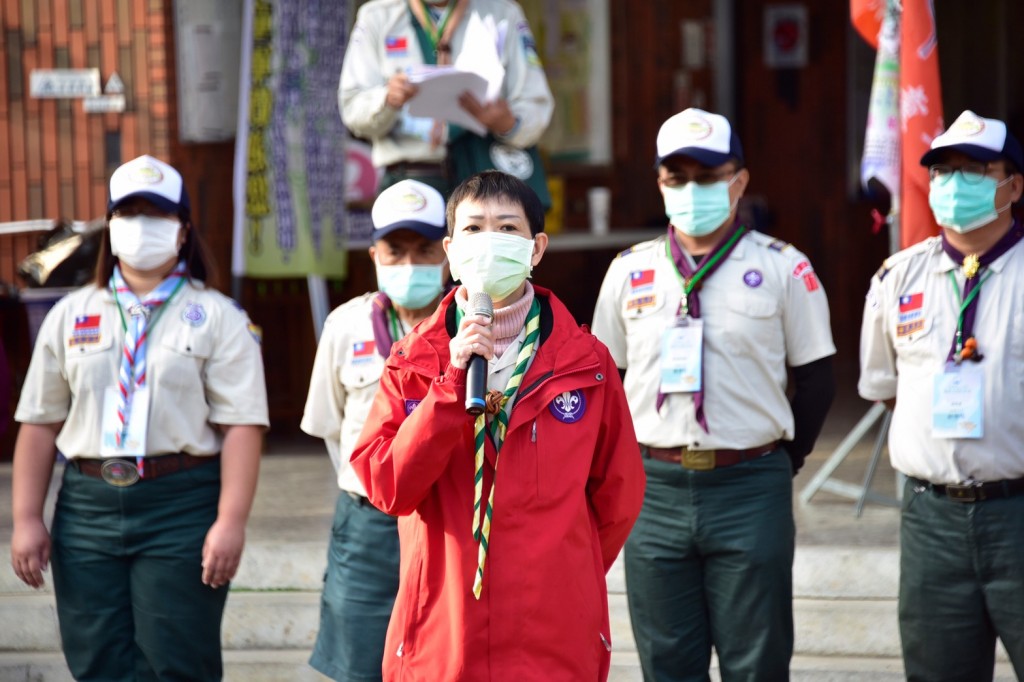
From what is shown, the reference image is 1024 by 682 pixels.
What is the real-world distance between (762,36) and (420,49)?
18.0ft

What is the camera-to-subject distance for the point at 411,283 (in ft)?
14.6

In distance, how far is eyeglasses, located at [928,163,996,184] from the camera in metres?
4.43

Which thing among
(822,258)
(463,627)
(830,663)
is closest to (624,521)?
(463,627)

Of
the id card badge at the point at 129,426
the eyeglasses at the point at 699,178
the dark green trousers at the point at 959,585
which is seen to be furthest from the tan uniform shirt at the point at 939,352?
the id card badge at the point at 129,426

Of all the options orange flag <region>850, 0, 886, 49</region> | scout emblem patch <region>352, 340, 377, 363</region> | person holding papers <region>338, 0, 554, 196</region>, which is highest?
orange flag <region>850, 0, 886, 49</region>

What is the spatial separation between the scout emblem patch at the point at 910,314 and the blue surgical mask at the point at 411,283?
145 cm

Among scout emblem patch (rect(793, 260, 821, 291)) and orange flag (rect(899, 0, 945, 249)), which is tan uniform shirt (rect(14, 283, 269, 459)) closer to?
scout emblem patch (rect(793, 260, 821, 291))

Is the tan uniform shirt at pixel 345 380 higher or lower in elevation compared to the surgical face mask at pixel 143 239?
lower

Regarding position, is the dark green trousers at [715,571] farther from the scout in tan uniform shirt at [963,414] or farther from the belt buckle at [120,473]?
the belt buckle at [120,473]

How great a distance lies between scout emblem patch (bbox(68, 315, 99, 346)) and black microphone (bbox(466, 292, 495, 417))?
1.89 m

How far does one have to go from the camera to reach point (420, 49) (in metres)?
6.27

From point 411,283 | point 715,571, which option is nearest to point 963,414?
point 715,571

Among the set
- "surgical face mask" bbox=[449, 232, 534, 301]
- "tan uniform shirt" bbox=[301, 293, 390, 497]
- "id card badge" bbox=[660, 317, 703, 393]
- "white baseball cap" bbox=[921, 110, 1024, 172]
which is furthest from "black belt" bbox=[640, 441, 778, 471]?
"surgical face mask" bbox=[449, 232, 534, 301]

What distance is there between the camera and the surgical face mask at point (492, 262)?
3.18m
